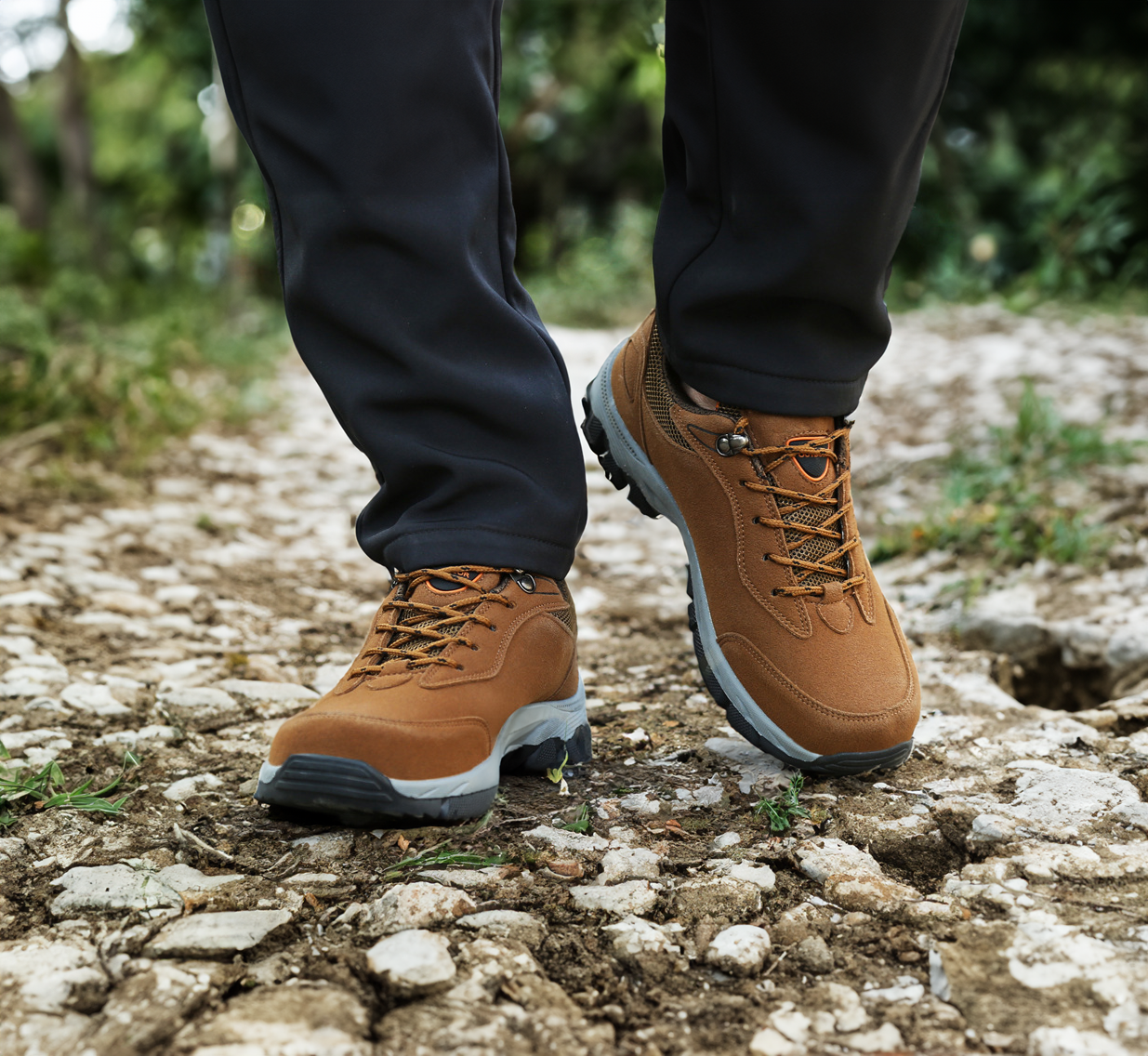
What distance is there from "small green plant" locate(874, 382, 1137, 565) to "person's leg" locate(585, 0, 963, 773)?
3.71 feet

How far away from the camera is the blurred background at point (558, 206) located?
3754 millimetres

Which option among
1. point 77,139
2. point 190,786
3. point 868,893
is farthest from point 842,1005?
point 77,139

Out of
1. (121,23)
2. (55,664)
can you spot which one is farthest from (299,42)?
(121,23)

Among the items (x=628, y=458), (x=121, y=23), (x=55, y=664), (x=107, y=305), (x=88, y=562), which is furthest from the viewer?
(x=121, y=23)

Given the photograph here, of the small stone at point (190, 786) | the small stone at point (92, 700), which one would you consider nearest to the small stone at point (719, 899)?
the small stone at point (190, 786)

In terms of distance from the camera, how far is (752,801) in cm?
126

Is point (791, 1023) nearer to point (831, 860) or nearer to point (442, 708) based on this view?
point (831, 860)

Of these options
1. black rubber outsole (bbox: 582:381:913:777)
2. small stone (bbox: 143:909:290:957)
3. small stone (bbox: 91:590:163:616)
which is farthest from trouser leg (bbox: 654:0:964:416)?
small stone (bbox: 91:590:163:616)

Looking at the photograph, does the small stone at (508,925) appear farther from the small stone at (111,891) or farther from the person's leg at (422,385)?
the small stone at (111,891)

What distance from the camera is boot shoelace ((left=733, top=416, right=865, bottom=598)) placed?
1.30 metres

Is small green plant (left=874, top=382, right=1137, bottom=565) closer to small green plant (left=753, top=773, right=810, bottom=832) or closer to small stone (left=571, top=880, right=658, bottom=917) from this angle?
small green plant (left=753, top=773, right=810, bottom=832)

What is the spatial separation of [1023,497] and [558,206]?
10.4m

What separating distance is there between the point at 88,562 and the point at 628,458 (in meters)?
1.55

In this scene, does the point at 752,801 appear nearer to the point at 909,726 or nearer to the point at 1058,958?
the point at 909,726
